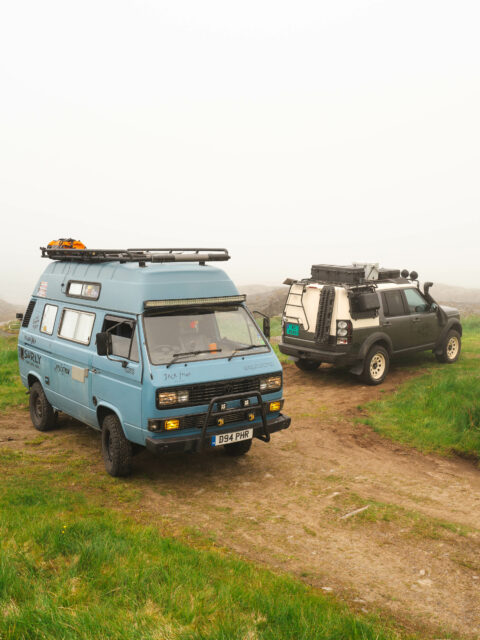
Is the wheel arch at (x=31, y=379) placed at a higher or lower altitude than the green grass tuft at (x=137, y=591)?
higher

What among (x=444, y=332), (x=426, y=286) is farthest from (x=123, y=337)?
(x=444, y=332)

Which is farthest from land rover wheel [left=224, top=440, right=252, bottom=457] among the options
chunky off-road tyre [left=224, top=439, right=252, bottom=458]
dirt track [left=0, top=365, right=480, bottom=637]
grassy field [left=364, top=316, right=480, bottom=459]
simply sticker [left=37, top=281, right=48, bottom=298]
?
simply sticker [left=37, top=281, right=48, bottom=298]

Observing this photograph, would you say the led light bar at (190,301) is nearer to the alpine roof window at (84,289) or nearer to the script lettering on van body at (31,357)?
the alpine roof window at (84,289)

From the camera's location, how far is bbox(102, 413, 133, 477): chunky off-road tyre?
7.38 metres

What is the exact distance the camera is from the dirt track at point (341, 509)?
511 centimetres

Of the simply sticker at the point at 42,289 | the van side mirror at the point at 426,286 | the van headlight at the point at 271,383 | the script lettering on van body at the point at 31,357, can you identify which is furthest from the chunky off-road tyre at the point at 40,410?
the van side mirror at the point at 426,286

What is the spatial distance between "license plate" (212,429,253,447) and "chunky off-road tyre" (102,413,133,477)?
119 cm

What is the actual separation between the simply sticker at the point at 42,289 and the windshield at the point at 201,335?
347 cm

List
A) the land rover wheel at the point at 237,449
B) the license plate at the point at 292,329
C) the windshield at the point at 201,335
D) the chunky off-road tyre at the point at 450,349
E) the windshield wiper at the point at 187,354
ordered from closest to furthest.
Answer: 1. the windshield wiper at the point at 187,354
2. the windshield at the point at 201,335
3. the land rover wheel at the point at 237,449
4. the license plate at the point at 292,329
5. the chunky off-road tyre at the point at 450,349

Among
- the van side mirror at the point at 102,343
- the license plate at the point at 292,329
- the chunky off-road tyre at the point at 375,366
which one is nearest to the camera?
the van side mirror at the point at 102,343

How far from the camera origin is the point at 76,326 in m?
8.70

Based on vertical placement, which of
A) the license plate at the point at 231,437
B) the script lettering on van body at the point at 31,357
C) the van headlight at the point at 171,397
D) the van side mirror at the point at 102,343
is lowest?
the license plate at the point at 231,437

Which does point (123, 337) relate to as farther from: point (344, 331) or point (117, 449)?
point (344, 331)

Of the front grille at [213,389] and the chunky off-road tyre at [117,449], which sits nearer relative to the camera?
the front grille at [213,389]
